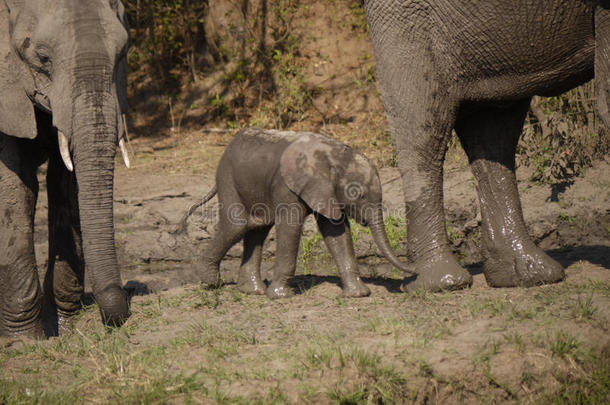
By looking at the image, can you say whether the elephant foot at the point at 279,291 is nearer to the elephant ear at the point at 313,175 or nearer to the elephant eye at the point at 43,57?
the elephant ear at the point at 313,175

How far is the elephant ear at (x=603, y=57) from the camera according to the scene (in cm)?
442

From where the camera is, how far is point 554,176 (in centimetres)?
800

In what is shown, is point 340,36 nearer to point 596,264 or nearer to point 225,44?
point 225,44

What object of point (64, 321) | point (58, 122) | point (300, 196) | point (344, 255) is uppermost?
point (58, 122)

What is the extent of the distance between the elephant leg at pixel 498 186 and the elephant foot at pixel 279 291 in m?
1.42

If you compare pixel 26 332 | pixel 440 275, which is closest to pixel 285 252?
pixel 440 275

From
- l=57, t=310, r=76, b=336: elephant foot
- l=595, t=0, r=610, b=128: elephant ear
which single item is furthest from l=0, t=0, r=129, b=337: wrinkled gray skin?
l=595, t=0, r=610, b=128: elephant ear

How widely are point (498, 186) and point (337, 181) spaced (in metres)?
1.15

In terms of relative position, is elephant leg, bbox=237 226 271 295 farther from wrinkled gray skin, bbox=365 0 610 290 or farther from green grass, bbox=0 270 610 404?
wrinkled gray skin, bbox=365 0 610 290

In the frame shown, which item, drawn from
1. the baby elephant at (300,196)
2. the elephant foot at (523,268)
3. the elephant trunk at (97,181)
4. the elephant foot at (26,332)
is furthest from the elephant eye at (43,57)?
the elephant foot at (523,268)

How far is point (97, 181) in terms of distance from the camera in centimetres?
464

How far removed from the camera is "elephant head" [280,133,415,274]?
5.41 meters

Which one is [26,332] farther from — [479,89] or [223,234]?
[479,89]

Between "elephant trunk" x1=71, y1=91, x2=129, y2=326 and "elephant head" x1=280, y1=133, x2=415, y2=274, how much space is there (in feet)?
4.43
